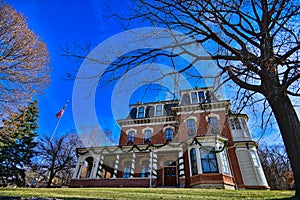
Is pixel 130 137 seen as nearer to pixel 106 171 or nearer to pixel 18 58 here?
pixel 106 171

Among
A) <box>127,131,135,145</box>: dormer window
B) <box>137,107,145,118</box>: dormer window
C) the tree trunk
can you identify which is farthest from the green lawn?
<box>137,107,145,118</box>: dormer window

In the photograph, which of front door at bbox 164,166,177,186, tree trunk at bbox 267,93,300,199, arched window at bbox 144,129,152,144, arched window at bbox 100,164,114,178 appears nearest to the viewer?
tree trunk at bbox 267,93,300,199

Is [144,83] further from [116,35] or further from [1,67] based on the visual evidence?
[1,67]

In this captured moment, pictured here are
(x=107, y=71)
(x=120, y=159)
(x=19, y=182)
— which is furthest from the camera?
(x=19, y=182)

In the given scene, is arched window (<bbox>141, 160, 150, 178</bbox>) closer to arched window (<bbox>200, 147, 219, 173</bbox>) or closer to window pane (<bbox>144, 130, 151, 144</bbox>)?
window pane (<bbox>144, 130, 151, 144</bbox>)

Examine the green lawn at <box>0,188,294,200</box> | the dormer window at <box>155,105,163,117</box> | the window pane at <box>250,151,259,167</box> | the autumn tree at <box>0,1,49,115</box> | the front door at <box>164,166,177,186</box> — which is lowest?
the green lawn at <box>0,188,294,200</box>

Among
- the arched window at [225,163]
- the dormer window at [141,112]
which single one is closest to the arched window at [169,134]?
the dormer window at [141,112]

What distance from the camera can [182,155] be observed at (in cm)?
1337

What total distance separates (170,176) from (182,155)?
2148mm

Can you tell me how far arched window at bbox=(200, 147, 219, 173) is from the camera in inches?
458

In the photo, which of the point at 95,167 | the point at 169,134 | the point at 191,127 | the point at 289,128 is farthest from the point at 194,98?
the point at 289,128

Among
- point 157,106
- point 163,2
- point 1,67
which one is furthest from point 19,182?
point 163,2

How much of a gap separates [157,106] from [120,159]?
6.61m

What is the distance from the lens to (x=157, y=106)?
62.0 feet
